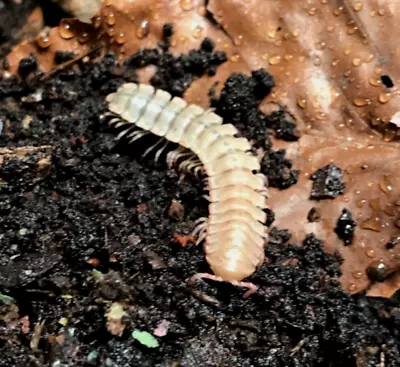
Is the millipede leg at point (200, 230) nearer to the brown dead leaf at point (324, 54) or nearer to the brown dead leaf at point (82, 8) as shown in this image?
the brown dead leaf at point (324, 54)

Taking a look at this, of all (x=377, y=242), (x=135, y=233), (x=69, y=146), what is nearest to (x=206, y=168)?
(x=135, y=233)

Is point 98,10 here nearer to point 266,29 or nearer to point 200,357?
point 266,29

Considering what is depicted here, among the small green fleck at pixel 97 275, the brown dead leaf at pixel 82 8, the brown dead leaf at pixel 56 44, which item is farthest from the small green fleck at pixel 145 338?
the brown dead leaf at pixel 82 8

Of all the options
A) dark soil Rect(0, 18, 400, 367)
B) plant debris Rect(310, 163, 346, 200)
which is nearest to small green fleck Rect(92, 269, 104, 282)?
dark soil Rect(0, 18, 400, 367)

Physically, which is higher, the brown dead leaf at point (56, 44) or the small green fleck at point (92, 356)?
the brown dead leaf at point (56, 44)

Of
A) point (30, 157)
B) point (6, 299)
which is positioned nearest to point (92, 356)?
point (6, 299)

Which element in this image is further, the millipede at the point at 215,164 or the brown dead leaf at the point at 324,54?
the brown dead leaf at the point at 324,54

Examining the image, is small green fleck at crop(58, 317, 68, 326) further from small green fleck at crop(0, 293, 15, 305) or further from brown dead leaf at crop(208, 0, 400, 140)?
brown dead leaf at crop(208, 0, 400, 140)

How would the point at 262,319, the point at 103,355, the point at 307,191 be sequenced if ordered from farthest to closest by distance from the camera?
the point at 307,191, the point at 262,319, the point at 103,355
